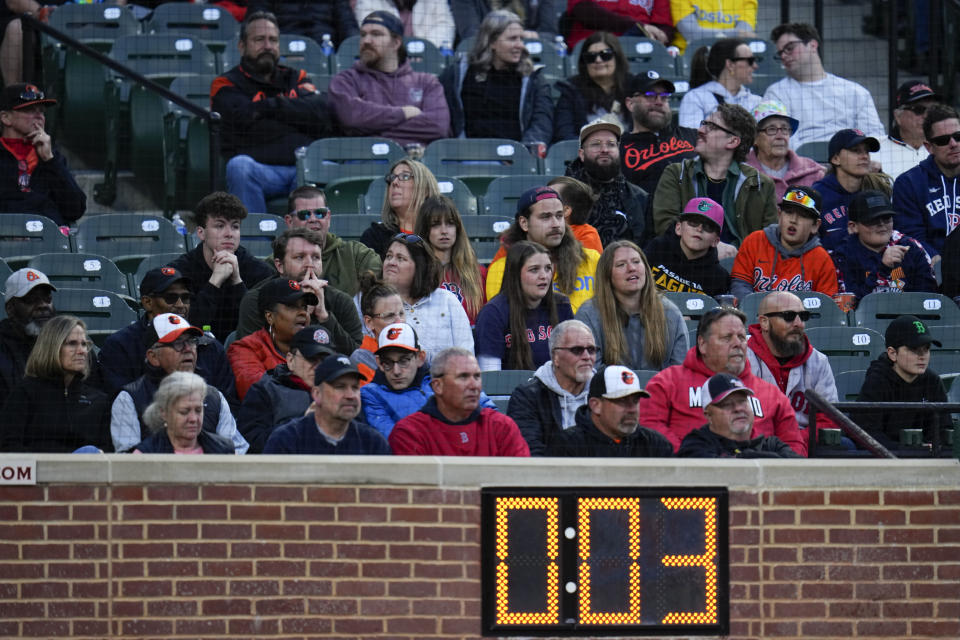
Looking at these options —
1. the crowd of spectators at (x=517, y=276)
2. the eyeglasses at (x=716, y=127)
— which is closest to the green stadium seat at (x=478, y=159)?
the crowd of spectators at (x=517, y=276)

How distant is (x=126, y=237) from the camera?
9.70 meters

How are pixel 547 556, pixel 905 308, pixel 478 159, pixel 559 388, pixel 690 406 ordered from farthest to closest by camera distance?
pixel 478 159
pixel 905 308
pixel 690 406
pixel 559 388
pixel 547 556

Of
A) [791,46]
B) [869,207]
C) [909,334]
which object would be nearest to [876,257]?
[869,207]

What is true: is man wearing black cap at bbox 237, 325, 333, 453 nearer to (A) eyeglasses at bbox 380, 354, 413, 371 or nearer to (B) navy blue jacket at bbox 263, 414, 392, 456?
(A) eyeglasses at bbox 380, 354, 413, 371

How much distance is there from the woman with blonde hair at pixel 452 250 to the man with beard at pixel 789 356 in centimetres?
157

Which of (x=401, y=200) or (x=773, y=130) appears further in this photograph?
A: (x=773, y=130)

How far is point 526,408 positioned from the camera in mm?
7379

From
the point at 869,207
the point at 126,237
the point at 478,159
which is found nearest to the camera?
the point at 869,207

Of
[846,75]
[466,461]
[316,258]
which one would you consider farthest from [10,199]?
[846,75]

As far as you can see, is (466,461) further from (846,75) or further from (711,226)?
(846,75)

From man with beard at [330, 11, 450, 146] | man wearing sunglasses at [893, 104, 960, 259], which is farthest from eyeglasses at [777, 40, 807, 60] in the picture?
man with beard at [330, 11, 450, 146]

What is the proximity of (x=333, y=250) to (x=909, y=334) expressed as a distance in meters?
3.24

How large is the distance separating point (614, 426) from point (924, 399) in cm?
211

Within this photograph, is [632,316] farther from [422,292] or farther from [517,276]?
[422,292]
